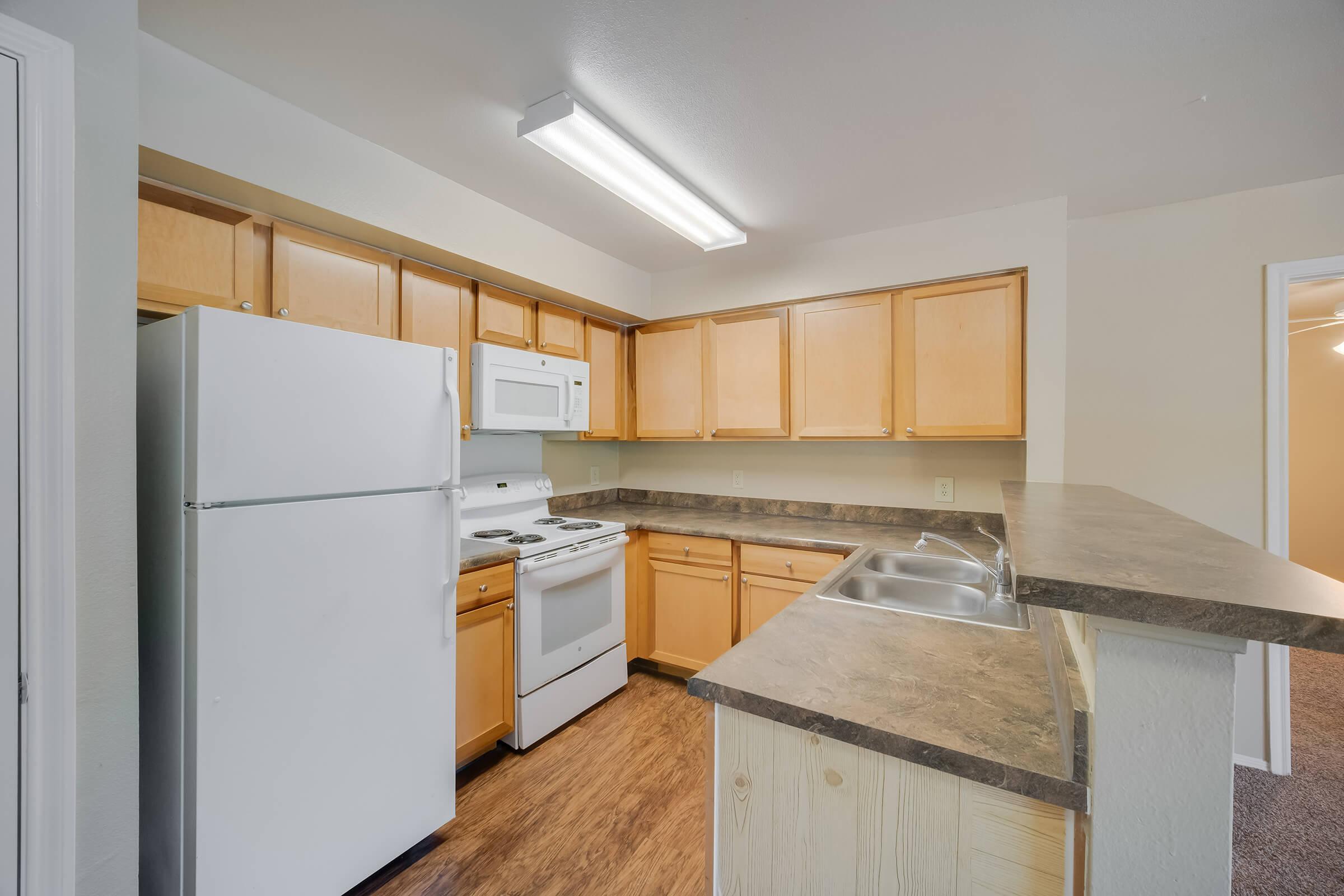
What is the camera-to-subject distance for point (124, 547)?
107 centimetres

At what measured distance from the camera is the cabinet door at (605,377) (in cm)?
303

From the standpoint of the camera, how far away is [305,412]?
1.36 m

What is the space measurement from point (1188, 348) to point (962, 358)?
35.3 inches

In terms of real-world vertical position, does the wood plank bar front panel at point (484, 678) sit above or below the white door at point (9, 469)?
below

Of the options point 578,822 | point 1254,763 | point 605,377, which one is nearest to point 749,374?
point 605,377

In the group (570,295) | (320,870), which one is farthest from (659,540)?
(320,870)

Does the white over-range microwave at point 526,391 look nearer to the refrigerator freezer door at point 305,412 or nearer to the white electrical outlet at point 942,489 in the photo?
the refrigerator freezer door at point 305,412

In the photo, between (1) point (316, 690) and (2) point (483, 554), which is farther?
(2) point (483, 554)

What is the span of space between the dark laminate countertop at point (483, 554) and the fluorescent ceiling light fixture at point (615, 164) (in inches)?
56.9

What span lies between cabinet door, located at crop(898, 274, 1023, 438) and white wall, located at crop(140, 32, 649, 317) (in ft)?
5.79

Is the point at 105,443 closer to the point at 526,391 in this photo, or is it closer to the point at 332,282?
the point at 332,282

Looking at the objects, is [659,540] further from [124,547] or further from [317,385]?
[124,547]

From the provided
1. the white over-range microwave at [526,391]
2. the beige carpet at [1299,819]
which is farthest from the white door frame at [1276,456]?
the white over-range microwave at [526,391]

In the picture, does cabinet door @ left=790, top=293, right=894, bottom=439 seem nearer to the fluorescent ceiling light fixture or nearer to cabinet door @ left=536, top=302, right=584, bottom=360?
the fluorescent ceiling light fixture
